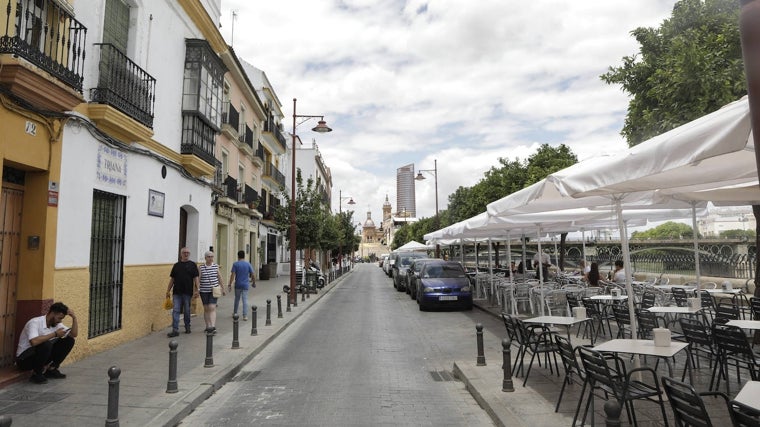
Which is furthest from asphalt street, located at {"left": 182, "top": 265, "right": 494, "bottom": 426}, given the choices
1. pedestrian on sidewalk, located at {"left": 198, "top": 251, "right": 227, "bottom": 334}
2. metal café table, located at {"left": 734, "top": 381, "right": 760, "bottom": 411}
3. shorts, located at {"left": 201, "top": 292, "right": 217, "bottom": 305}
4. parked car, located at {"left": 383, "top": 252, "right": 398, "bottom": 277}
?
parked car, located at {"left": 383, "top": 252, "right": 398, "bottom": 277}

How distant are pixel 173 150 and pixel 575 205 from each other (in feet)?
29.4

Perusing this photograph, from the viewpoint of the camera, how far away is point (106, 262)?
859cm

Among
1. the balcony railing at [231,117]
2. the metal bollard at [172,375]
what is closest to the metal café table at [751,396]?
the metal bollard at [172,375]

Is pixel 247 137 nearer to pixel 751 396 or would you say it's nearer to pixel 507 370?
pixel 507 370

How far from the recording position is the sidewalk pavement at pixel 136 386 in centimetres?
496

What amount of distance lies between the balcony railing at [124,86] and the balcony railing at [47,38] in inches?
20.5

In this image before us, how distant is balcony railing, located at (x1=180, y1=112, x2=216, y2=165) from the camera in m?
11.7

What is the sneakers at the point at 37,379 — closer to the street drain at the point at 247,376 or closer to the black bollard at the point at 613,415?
the street drain at the point at 247,376

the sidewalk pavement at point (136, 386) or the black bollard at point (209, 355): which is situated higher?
the black bollard at point (209, 355)

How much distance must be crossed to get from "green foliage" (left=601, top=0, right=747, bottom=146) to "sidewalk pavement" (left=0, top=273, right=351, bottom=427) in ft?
30.2

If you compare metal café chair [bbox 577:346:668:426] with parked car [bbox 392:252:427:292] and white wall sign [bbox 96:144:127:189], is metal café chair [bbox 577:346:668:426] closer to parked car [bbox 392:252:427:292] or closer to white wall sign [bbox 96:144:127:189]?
white wall sign [bbox 96:144:127:189]

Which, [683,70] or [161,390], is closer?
[161,390]

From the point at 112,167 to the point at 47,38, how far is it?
2.36 meters

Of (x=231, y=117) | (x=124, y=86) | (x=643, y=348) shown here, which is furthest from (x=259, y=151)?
(x=643, y=348)
